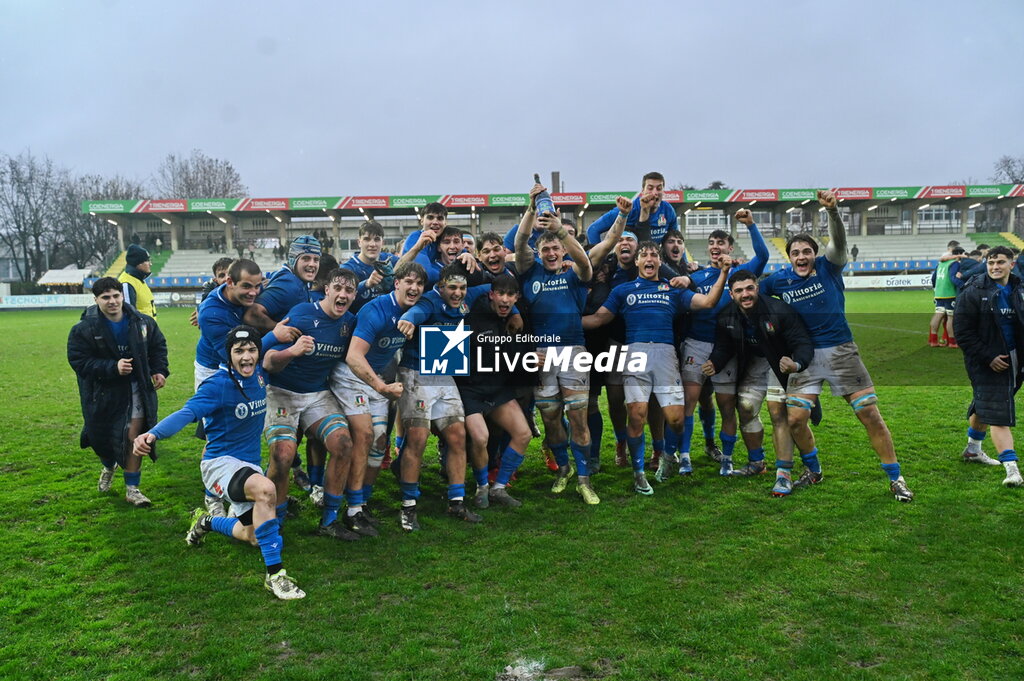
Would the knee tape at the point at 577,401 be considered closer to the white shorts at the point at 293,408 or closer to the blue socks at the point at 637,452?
the blue socks at the point at 637,452

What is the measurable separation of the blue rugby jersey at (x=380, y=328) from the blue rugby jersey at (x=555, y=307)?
4.36 ft

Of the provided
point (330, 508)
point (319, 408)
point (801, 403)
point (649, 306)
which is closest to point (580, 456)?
point (649, 306)

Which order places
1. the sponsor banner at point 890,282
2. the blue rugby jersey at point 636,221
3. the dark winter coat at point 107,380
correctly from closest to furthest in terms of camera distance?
the dark winter coat at point 107,380
the blue rugby jersey at point 636,221
the sponsor banner at point 890,282

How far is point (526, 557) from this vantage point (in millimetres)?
4691

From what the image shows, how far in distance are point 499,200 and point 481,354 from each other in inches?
1683

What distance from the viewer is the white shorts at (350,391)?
5.29 m

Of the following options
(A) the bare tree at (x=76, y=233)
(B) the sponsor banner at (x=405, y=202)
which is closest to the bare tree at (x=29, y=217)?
(A) the bare tree at (x=76, y=233)

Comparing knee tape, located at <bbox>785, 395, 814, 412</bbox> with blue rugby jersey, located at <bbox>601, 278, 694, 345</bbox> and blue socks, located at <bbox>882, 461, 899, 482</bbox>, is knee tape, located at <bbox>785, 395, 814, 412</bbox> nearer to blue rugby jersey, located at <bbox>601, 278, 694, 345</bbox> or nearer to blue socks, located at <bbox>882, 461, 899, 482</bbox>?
blue socks, located at <bbox>882, 461, 899, 482</bbox>

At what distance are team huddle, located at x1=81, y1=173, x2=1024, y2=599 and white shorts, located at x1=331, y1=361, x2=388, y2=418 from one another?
0.02 meters

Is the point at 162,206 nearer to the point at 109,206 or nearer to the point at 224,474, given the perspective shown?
the point at 109,206

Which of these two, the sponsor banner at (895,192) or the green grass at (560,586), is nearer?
the green grass at (560,586)

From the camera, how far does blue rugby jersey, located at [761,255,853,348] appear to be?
5.69 metres

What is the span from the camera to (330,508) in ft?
17.0

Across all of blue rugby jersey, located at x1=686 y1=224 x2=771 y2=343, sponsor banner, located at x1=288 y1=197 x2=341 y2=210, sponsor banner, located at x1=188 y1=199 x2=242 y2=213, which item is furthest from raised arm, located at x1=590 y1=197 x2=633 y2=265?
sponsor banner, located at x1=188 y1=199 x2=242 y2=213
